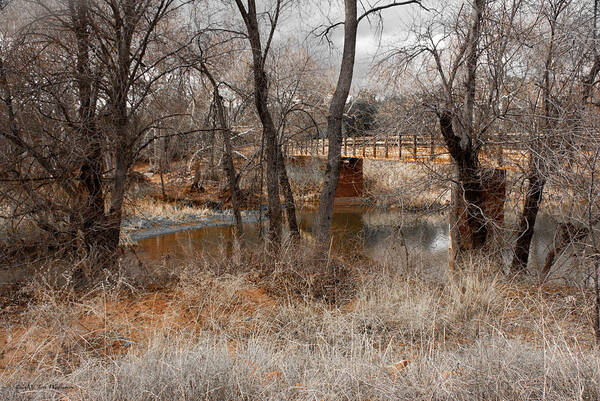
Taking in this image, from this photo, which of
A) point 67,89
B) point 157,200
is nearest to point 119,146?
point 67,89

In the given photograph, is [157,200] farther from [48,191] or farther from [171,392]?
[171,392]

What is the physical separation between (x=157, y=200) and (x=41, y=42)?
1814 centimetres

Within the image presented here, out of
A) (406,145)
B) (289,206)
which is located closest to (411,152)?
(406,145)

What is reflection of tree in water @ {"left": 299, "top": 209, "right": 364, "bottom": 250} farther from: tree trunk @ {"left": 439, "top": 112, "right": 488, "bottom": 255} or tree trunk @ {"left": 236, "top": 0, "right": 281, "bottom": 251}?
tree trunk @ {"left": 439, "top": 112, "right": 488, "bottom": 255}

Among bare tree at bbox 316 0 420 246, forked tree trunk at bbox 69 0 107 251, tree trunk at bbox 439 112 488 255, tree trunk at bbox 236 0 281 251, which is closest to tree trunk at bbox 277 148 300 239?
tree trunk at bbox 236 0 281 251

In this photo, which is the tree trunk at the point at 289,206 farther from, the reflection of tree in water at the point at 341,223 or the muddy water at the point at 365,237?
the reflection of tree in water at the point at 341,223

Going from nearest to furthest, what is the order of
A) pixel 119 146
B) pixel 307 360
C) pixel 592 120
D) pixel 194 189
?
pixel 307 360, pixel 592 120, pixel 119 146, pixel 194 189

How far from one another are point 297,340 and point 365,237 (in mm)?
12746

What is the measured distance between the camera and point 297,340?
5.09m

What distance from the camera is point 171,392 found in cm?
331

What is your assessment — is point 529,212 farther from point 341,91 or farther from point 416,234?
point 416,234

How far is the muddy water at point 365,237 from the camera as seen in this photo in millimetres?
13133

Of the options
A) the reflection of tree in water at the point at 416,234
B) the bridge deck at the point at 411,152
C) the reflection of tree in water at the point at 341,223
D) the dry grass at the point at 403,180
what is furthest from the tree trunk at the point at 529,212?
the reflection of tree in water at the point at 341,223

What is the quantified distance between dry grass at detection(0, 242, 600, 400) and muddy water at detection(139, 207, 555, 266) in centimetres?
479
